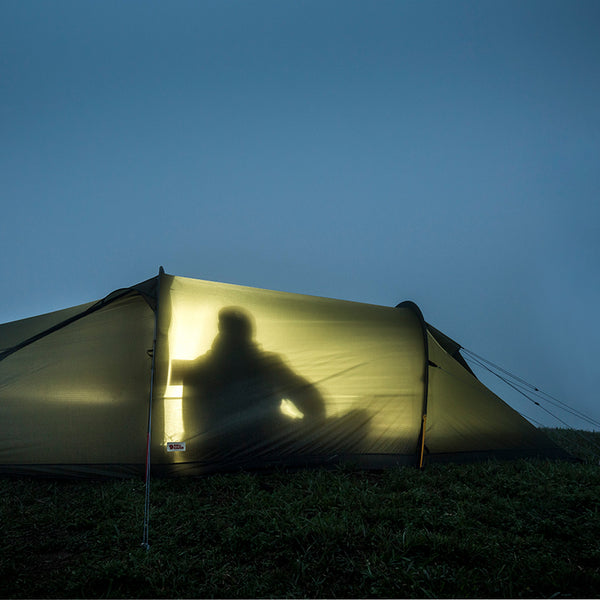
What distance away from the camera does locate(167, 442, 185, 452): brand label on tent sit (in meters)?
4.17

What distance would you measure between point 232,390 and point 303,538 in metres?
2.00

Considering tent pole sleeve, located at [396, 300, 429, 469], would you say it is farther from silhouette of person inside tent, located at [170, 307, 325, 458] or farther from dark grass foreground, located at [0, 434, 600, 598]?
silhouette of person inside tent, located at [170, 307, 325, 458]

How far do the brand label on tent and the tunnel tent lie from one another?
13mm

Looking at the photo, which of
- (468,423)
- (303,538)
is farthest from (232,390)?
(468,423)

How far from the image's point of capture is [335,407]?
15.9 ft

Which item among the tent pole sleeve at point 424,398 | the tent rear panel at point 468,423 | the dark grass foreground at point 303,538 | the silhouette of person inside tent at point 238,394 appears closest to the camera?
the dark grass foreground at point 303,538

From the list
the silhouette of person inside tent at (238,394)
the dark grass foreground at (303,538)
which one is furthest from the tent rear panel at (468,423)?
the silhouette of person inside tent at (238,394)

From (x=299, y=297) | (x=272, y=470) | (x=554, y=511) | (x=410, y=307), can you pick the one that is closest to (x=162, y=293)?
(x=299, y=297)

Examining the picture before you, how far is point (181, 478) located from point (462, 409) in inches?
130

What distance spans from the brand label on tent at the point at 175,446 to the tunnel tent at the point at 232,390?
0.01 meters

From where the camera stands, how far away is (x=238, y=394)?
4578 millimetres

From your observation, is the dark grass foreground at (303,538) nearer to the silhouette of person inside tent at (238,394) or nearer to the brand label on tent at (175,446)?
the brand label on tent at (175,446)

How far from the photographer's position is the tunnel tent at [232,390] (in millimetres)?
4211

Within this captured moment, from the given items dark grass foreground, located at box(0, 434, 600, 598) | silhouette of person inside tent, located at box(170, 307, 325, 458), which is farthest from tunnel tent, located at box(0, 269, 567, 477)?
dark grass foreground, located at box(0, 434, 600, 598)
